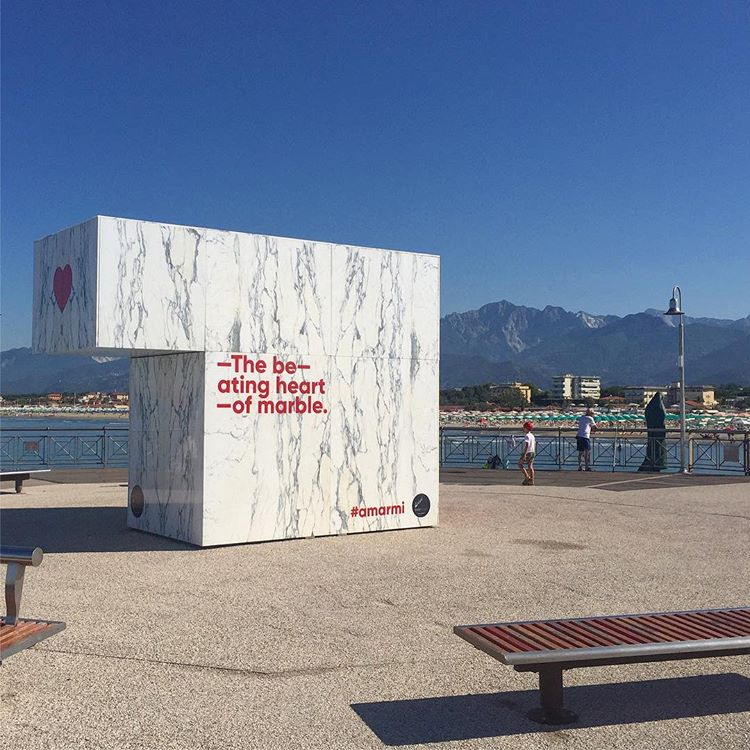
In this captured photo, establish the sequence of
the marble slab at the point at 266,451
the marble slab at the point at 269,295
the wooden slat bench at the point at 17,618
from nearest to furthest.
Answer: the wooden slat bench at the point at 17,618, the marble slab at the point at 266,451, the marble slab at the point at 269,295

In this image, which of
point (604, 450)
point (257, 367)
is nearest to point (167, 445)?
point (257, 367)

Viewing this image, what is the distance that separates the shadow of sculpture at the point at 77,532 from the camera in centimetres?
1052

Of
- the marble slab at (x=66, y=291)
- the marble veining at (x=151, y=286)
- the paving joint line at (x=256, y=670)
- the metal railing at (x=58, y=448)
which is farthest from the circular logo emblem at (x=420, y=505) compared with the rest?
the metal railing at (x=58, y=448)

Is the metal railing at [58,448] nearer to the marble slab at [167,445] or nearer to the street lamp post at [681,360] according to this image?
the marble slab at [167,445]

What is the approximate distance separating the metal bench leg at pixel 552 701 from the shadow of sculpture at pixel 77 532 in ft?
20.5

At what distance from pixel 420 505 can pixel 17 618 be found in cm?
724

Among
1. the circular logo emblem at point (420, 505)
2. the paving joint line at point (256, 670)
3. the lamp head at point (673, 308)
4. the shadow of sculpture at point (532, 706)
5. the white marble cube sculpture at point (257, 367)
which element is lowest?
the shadow of sculpture at point (532, 706)

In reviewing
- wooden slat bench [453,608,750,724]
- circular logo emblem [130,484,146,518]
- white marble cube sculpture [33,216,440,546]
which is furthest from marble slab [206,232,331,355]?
wooden slat bench [453,608,750,724]

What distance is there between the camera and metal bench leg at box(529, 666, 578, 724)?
4871 mm

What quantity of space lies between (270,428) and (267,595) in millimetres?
3275

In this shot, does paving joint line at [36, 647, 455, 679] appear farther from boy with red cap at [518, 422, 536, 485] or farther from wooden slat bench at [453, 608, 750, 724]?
boy with red cap at [518, 422, 536, 485]

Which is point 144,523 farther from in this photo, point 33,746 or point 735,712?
point 735,712

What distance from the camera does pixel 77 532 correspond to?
37.9 ft

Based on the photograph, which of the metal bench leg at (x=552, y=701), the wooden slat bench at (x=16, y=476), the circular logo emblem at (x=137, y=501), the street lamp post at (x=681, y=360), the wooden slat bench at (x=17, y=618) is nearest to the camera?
the metal bench leg at (x=552, y=701)
